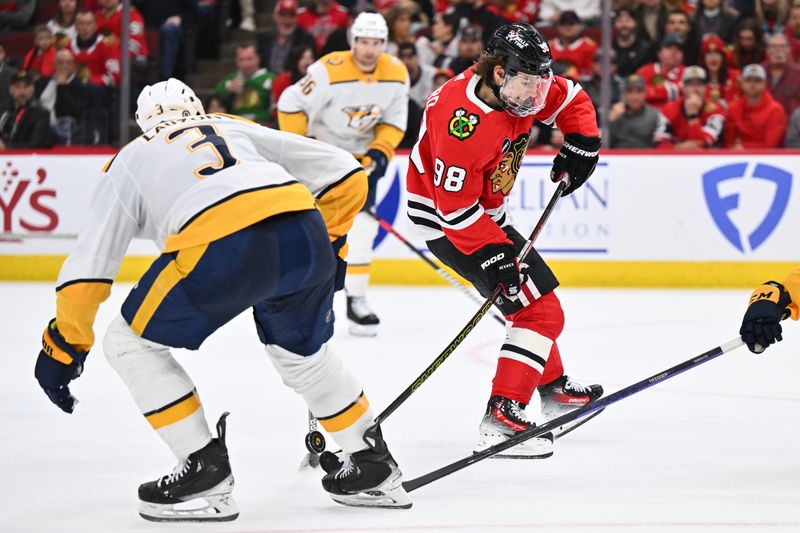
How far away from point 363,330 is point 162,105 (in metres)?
3.15

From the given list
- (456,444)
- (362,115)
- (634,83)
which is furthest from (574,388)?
(634,83)

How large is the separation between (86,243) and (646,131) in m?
5.50

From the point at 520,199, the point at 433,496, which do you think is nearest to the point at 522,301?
the point at 433,496

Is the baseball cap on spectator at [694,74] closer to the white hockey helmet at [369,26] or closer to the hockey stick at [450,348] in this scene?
the white hockey helmet at [369,26]

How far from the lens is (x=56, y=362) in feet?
8.59

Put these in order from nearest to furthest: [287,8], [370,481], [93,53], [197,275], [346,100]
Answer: [197,275], [370,481], [346,100], [93,53], [287,8]

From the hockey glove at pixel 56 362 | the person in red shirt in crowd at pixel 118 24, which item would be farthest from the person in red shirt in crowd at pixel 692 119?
the hockey glove at pixel 56 362

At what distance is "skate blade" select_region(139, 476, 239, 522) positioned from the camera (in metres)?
2.72

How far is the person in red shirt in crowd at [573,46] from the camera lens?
7.75 m

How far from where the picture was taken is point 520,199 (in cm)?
738

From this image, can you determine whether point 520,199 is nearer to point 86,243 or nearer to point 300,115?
point 300,115

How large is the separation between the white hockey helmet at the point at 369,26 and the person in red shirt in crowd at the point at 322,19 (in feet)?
7.66

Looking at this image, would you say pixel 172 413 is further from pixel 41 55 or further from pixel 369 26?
pixel 41 55

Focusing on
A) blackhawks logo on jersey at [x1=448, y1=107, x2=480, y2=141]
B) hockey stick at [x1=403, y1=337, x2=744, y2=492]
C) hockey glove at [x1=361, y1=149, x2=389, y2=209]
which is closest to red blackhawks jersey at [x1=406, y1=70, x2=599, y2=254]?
blackhawks logo on jersey at [x1=448, y1=107, x2=480, y2=141]
